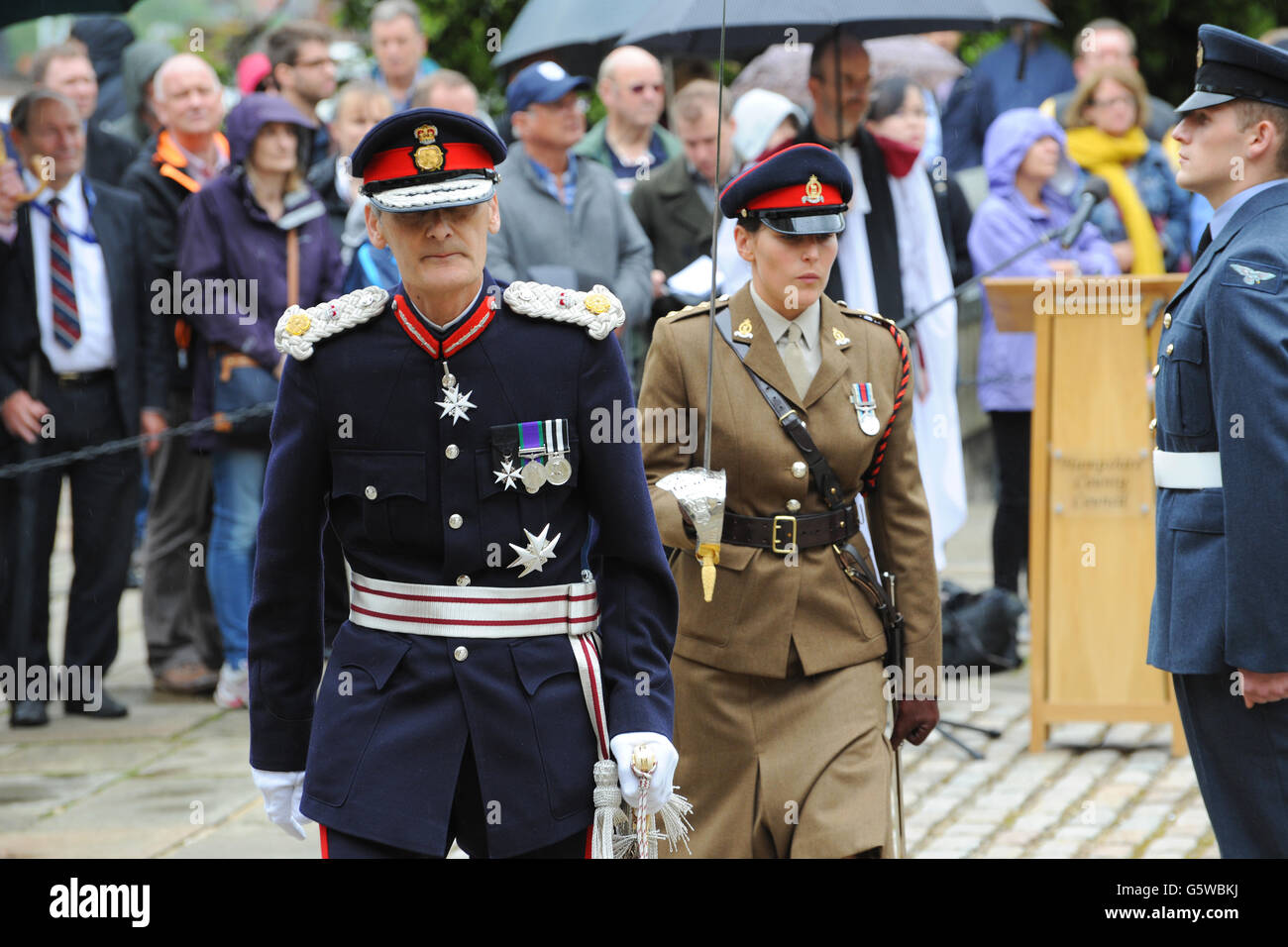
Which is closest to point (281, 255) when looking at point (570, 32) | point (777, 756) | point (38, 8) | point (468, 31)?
point (38, 8)

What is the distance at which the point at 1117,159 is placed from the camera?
30.6 feet

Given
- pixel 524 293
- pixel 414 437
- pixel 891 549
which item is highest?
pixel 524 293

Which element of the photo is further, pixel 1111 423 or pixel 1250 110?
pixel 1111 423

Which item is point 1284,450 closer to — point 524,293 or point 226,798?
point 524,293

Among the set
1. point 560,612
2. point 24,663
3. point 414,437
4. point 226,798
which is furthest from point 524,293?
point 24,663

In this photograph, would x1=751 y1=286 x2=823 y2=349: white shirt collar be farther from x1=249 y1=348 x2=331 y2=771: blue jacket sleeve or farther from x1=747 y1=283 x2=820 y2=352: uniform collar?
x1=249 y1=348 x2=331 y2=771: blue jacket sleeve

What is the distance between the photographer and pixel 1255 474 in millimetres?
4312

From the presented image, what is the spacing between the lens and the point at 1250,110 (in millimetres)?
4516

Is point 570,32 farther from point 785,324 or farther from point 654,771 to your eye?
point 654,771

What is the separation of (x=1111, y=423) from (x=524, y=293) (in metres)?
4.32
